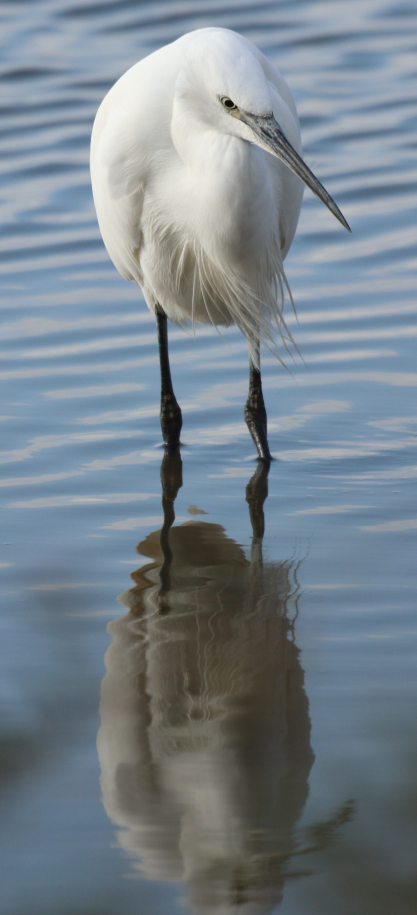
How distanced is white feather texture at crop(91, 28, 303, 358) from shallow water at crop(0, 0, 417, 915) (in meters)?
0.42

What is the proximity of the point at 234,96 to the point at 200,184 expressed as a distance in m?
0.31

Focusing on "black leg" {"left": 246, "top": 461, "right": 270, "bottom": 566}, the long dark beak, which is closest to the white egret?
the long dark beak

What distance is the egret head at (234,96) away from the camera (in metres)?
2.50

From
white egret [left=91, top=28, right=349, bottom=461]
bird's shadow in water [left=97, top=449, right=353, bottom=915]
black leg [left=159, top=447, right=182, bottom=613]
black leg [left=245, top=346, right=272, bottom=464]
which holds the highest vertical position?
white egret [left=91, top=28, right=349, bottom=461]

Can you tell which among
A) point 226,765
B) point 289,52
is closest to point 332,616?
point 226,765

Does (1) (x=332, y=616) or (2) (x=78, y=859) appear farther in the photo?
(1) (x=332, y=616)

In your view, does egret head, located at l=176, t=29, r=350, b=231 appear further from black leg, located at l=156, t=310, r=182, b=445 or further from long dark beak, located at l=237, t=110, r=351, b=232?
A: black leg, located at l=156, t=310, r=182, b=445

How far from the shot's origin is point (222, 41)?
262cm

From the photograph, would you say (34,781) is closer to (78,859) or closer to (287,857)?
(78,859)

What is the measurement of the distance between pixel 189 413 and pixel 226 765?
1.94 meters

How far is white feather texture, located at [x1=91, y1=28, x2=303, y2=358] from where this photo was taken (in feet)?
8.66

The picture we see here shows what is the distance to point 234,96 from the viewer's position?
8.30 ft

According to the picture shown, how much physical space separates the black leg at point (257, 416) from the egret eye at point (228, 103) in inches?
37.5

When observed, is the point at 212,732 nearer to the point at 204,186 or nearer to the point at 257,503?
the point at 257,503
